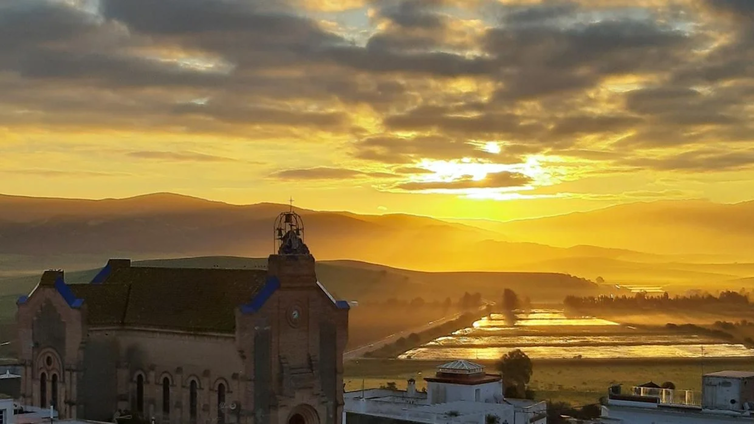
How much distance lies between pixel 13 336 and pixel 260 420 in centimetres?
9308

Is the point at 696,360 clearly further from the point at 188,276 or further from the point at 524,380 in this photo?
the point at 188,276

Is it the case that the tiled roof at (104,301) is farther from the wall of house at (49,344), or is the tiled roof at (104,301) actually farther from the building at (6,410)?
the building at (6,410)

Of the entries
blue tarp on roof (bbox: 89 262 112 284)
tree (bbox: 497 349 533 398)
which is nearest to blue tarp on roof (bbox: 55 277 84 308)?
blue tarp on roof (bbox: 89 262 112 284)

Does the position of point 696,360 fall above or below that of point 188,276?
below

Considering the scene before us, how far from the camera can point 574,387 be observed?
10725 centimetres

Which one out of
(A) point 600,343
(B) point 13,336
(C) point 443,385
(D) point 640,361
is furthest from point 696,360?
(B) point 13,336

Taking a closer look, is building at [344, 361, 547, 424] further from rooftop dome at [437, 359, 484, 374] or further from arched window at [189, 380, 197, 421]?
arched window at [189, 380, 197, 421]

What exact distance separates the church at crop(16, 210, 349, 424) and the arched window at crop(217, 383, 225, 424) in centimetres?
5

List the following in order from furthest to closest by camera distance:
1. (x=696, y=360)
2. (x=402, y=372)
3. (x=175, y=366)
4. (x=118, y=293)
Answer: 1. (x=696, y=360)
2. (x=402, y=372)
3. (x=118, y=293)
4. (x=175, y=366)

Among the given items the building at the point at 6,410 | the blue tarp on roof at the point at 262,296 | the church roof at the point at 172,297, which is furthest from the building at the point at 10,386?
the blue tarp on roof at the point at 262,296

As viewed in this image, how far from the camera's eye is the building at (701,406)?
203 feet

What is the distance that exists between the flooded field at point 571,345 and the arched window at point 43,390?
81.0m

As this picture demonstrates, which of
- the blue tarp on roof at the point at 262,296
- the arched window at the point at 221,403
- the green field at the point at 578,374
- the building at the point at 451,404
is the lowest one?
the green field at the point at 578,374

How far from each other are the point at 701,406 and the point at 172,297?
3469cm
